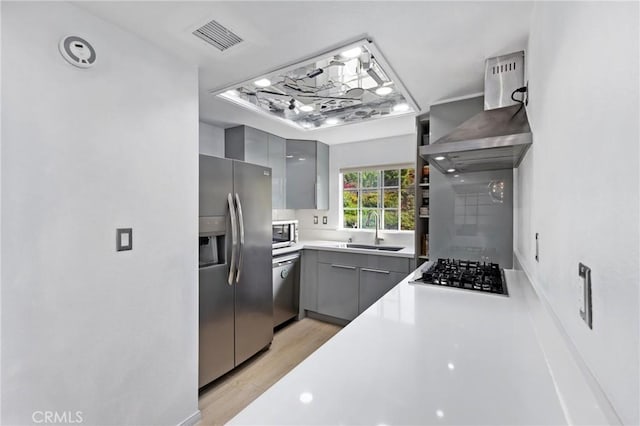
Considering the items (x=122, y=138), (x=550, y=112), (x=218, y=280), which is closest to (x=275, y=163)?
(x=218, y=280)

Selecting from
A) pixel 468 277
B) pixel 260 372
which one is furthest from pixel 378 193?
pixel 260 372

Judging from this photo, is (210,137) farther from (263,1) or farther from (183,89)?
(263,1)

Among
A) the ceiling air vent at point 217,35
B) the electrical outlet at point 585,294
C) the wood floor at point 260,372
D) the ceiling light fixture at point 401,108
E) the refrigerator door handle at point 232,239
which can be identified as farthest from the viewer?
the ceiling light fixture at point 401,108

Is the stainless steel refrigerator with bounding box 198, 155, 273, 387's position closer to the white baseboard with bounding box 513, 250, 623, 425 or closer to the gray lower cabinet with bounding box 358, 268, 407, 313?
the gray lower cabinet with bounding box 358, 268, 407, 313

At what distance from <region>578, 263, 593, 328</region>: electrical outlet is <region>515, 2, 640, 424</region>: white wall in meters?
0.02

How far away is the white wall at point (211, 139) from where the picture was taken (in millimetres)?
2998

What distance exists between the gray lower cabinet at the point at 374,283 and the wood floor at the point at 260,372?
542mm

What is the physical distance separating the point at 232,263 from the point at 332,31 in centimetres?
173

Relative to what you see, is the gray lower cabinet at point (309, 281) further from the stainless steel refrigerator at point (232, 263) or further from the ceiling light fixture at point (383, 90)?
the ceiling light fixture at point (383, 90)

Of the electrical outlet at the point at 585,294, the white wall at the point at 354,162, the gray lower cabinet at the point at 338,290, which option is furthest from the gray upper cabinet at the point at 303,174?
the electrical outlet at the point at 585,294

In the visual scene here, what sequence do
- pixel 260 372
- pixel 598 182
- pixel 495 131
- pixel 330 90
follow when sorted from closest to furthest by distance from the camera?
pixel 598 182
pixel 495 131
pixel 330 90
pixel 260 372

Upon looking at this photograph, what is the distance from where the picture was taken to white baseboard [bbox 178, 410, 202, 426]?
1.74 metres

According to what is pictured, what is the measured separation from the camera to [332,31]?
1.43 m

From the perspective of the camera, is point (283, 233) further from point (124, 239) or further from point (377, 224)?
point (124, 239)
